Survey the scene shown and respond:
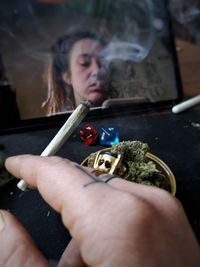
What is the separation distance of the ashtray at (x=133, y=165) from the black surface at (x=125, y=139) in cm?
7

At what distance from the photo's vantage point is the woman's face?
66 cm

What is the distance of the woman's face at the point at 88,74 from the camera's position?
0.66m

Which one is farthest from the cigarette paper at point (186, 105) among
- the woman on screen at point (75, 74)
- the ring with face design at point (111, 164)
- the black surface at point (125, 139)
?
the ring with face design at point (111, 164)

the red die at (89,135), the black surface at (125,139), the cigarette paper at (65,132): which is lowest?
the black surface at (125,139)

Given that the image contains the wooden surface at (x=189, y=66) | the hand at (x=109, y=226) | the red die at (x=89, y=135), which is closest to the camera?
→ the hand at (x=109, y=226)

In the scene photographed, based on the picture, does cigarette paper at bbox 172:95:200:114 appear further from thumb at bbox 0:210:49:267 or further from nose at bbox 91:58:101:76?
thumb at bbox 0:210:49:267

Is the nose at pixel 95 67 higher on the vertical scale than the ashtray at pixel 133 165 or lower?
higher

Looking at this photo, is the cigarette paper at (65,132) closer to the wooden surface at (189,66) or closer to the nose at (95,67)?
the nose at (95,67)

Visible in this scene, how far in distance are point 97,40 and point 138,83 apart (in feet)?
0.42

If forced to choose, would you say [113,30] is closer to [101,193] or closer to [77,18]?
[77,18]

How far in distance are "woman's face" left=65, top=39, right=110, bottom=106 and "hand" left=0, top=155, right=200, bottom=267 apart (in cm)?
34

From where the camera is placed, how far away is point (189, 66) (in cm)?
78

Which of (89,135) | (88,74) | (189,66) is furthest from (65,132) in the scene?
(189,66)

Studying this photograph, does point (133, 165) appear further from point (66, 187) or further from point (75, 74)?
point (75, 74)
